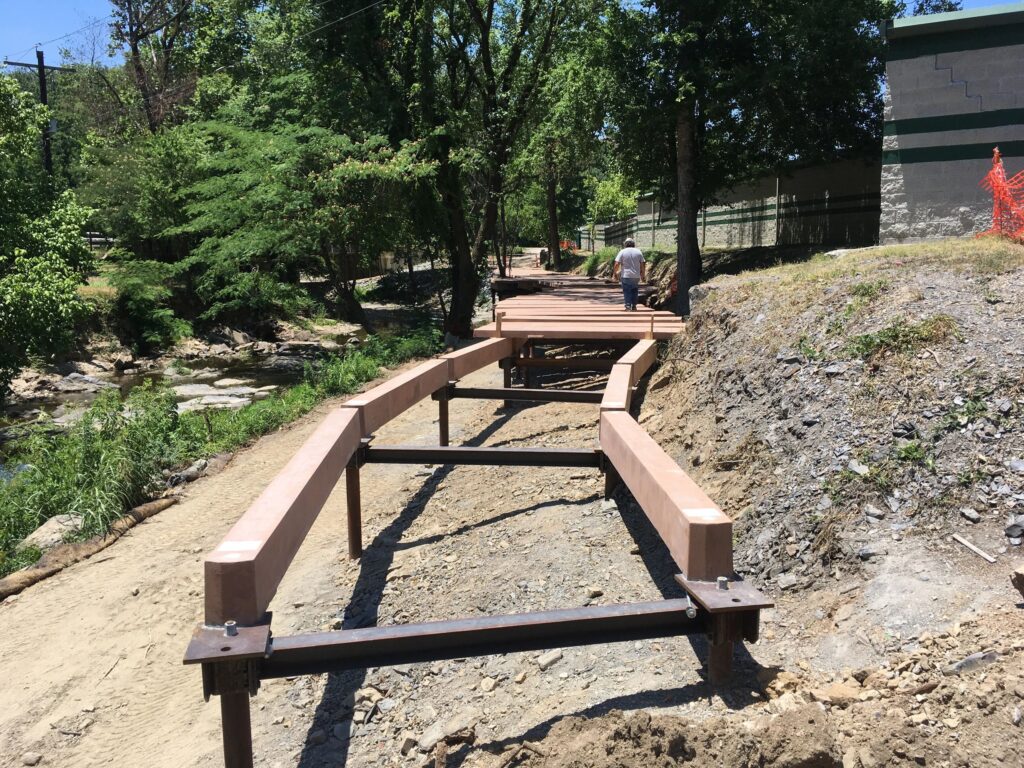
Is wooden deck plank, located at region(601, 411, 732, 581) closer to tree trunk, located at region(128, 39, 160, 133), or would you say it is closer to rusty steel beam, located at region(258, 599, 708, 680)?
rusty steel beam, located at region(258, 599, 708, 680)

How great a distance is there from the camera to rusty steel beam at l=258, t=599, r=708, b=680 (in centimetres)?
287

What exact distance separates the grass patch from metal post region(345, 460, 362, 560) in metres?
3.60

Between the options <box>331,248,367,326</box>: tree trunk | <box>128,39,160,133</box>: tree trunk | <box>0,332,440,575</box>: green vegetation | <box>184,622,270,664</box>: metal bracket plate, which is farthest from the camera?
<box>128,39,160,133</box>: tree trunk

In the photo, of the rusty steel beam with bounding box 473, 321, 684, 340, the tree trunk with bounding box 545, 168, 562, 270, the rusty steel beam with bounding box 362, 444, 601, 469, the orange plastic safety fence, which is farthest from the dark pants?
the tree trunk with bounding box 545, 168, 562, 270

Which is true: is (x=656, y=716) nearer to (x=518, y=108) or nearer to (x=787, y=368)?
(x=787, y=368)

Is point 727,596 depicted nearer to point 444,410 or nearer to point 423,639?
point 423,639

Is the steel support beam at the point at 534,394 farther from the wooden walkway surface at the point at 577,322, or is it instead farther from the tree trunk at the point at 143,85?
the tree trunk at the point at 143,85

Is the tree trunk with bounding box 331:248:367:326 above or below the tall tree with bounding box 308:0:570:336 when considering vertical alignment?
below

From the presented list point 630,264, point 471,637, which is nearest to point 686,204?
point 630,264

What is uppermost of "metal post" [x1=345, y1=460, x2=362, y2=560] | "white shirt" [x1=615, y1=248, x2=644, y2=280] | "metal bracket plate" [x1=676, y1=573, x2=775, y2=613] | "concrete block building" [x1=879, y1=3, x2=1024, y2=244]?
Answer: "concrete block building" [x1=879, y1=3, x2=1024, y2=244]

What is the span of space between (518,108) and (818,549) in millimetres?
17777

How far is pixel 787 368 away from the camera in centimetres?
573

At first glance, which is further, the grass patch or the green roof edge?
the green roof edge

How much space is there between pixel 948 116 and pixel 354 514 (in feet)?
35.2
